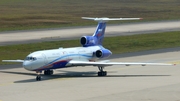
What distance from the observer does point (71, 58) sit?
5041cm

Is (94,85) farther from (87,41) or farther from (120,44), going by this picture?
(120,44)

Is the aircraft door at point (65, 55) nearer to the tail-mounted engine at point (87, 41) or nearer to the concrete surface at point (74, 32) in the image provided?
the tail-mounted engine at point (87, 41)

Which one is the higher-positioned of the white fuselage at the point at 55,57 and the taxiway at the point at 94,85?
the white fuselage at the point at 55,57

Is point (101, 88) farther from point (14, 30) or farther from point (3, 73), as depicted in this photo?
point (14, 30)

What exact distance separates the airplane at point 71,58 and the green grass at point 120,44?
1164cm

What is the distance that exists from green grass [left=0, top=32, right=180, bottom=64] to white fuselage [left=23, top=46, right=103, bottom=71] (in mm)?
12403

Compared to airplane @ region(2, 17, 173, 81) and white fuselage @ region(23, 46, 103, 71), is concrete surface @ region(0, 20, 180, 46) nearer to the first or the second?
airplane @ region(2, 17, 173, 81)

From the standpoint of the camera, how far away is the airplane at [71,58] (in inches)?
1844

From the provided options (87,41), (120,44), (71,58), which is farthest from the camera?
(120,44)

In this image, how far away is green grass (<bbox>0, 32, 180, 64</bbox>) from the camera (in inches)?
2660

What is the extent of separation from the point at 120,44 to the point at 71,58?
86.4ft

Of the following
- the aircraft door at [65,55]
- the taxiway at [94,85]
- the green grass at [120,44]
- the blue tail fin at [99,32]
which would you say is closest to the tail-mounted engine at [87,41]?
the blue tail fin at [99,32]

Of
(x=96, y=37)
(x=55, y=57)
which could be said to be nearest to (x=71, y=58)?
(x=55, y=57)

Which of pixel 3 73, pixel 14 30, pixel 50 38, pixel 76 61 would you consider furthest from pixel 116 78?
pixel 14 30
